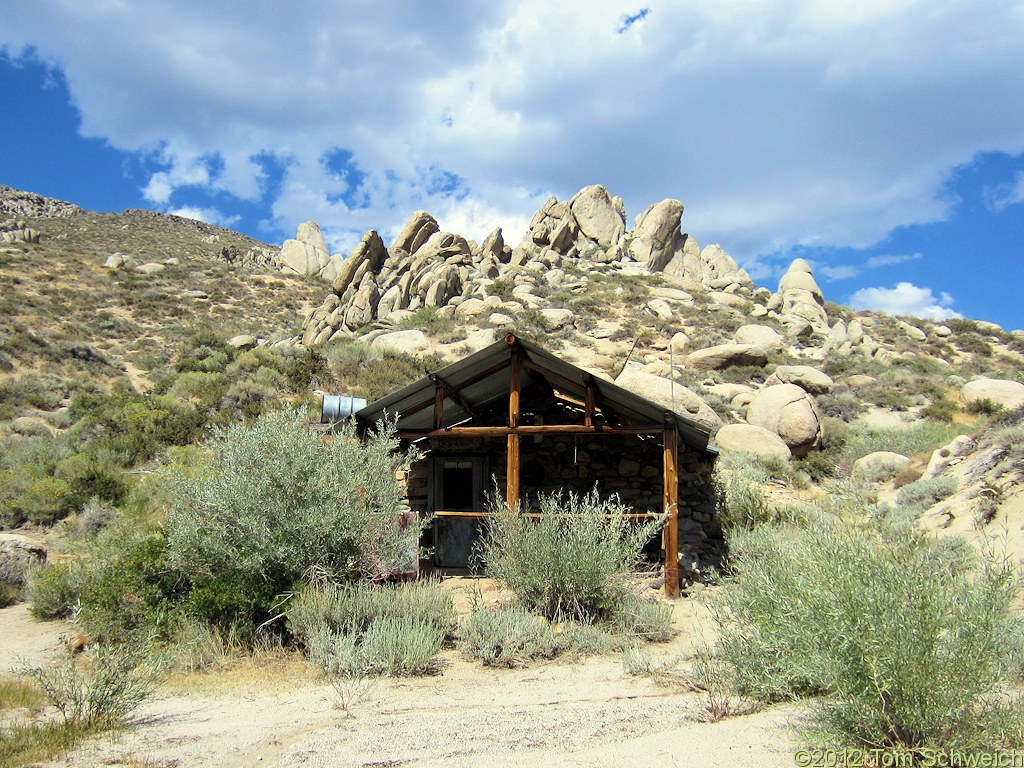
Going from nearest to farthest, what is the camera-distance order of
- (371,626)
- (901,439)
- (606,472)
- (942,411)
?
(371,626) → (606,472) → (901,439) → (942,411)

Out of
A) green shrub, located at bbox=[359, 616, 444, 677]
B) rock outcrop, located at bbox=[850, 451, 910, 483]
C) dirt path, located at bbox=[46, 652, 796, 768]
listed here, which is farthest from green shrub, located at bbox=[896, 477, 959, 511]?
green shrub, located at bbox=[359, 616, 444, 677]

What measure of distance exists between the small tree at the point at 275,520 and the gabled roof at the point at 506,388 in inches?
82.0

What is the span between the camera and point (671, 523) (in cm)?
905

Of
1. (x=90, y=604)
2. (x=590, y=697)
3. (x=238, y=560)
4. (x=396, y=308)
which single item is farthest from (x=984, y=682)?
(x=396, y=308)

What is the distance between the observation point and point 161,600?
6.99 m

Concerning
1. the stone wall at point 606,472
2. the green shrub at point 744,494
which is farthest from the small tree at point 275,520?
the green shrub at point 744,494

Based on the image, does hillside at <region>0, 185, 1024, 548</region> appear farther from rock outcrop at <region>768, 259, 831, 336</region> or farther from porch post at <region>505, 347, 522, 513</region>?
porch post at <region>505, 347, 522, 513</region>

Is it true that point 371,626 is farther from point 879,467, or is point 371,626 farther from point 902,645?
point 879,467

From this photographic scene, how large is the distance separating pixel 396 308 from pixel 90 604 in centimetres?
2525

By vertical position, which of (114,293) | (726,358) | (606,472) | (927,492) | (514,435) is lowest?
(927,492)

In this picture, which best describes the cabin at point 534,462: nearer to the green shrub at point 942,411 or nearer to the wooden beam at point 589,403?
the wooden beam at point 589,403

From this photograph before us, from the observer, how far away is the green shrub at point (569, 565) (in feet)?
23.7

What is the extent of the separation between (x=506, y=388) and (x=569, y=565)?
458 centimetres

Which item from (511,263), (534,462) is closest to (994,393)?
(534,462)
